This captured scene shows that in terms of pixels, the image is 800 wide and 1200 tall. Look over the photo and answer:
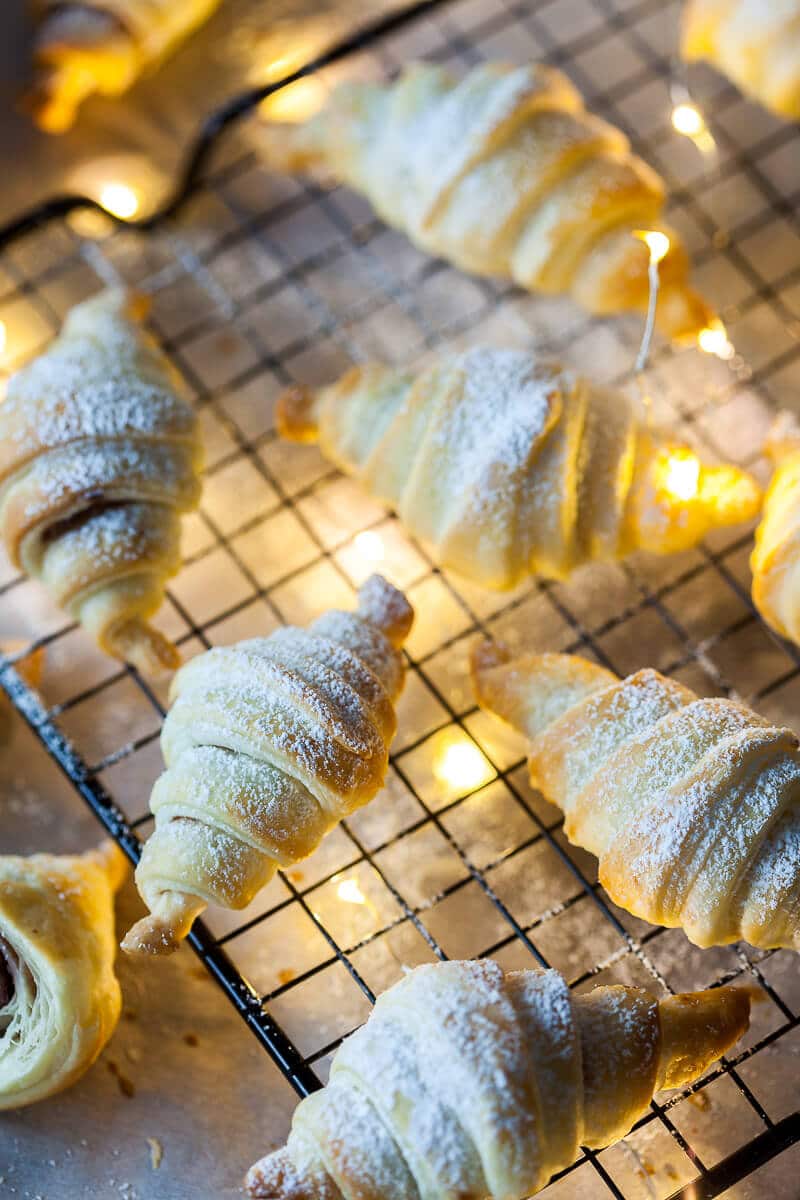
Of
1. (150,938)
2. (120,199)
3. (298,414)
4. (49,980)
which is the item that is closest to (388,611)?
(298,414)

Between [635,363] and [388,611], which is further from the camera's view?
[635,363]

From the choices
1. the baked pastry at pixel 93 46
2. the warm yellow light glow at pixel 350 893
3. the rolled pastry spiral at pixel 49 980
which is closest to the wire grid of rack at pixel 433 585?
the warm yellow light glow at pixel 350 893

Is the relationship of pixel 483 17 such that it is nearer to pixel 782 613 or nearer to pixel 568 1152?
pixel 782 613

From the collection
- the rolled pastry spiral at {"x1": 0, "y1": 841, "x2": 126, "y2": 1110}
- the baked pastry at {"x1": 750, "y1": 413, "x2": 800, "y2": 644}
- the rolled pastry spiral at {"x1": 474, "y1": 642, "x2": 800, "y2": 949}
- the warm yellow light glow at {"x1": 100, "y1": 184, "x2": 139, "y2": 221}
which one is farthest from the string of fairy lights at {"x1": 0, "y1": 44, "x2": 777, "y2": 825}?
the rolled pastry spiral at {"x1": 0, "y1": 841, "x2": 126, "y2": 1110}

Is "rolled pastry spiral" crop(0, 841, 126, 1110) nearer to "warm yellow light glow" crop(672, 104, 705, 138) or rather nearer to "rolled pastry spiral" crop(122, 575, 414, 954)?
"rolled pastry spiral" crop(122, 575, 414, 954)

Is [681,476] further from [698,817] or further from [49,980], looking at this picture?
[49,980]

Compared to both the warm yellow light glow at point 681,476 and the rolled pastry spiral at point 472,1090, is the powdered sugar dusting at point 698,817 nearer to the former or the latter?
the rolled pastry spiral at point 472,1090

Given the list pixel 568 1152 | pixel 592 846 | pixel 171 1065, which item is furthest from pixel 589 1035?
pixel 171 1065
